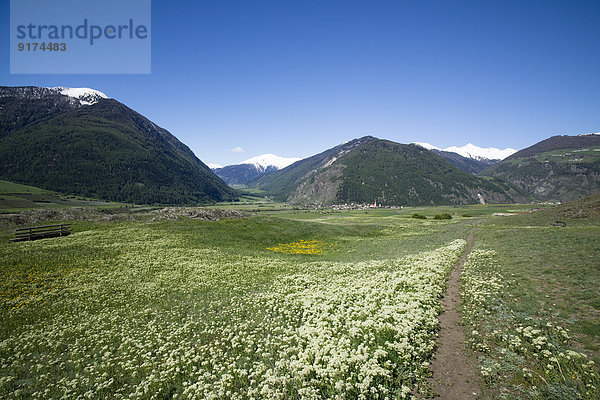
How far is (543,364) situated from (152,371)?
15673 mm

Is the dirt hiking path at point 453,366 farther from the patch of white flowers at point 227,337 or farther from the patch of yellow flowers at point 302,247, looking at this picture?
the patch of yellow flowers at point 302,247

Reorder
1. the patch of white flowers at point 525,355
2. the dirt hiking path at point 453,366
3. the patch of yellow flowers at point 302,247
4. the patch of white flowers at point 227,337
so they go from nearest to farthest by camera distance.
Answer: the patch of white flowers at point 525,355 → the dirt hiking path at point 453,366 → the patch of white flowers at point 227,337 → the patch of yellow flowers at point 302,247

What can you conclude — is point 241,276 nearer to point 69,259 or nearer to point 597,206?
point 69,259

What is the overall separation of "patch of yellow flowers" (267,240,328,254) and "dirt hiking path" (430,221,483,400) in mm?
28768

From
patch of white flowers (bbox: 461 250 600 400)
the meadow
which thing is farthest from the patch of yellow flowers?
patch of white flowers (bbox: 461 250 600 400)

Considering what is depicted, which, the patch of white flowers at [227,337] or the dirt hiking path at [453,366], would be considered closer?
the dirt hiking path at [453,366]

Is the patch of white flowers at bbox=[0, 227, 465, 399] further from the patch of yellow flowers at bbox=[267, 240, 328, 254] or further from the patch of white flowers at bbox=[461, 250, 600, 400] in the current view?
the patch of yellow flowers at bbox=[267, 240, 328, 254]

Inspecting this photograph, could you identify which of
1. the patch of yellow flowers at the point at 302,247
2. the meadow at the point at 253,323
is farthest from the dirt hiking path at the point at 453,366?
the patch of yellow flowers at the point at 302,247

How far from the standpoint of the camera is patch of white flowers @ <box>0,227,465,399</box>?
9547mm

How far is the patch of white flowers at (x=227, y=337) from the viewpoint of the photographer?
376 inches

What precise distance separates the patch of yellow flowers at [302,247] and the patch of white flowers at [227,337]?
705 inches

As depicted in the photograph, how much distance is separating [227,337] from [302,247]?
3310 centimetres

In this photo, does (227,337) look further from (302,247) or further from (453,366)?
(302,247)

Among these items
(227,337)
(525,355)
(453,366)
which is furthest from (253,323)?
(525,355)
